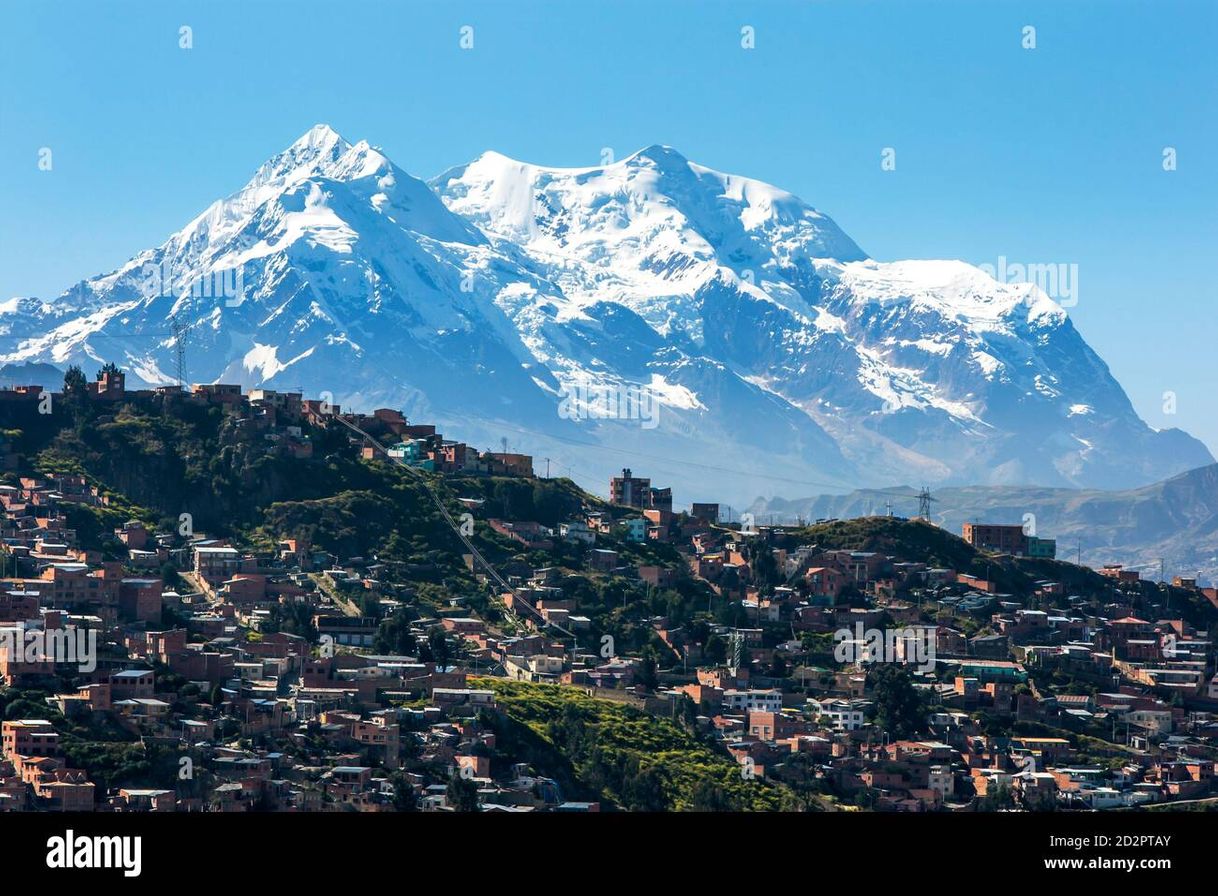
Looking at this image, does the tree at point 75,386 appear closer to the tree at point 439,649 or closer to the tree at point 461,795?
the tree at point 439,649

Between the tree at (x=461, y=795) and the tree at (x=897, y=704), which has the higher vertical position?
the tree at (x=897, y=704)

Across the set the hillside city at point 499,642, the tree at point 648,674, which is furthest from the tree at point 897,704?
the tree at point 648,674

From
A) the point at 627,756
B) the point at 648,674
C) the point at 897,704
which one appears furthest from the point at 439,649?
the point at 897,704

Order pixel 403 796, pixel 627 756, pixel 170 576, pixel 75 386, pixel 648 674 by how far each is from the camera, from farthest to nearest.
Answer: pixel 75 386 < pixel 170 576 < pixel 648 674 < pixel 627 756 < pixel 403 796

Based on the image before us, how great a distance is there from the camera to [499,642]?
101375 millimetres

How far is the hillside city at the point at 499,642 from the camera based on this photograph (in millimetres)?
76562

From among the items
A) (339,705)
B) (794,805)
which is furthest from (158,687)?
(794,805)

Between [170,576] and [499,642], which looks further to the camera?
[170,576]

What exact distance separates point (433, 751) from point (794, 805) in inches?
539

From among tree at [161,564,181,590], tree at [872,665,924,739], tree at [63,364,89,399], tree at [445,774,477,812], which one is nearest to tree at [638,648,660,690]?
tree at [872,665,924,739]

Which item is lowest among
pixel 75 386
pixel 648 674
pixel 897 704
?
pixel 897 704

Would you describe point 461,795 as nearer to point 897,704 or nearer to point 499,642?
point 499,642

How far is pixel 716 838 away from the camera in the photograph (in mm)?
18266

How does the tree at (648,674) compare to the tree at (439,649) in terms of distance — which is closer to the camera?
the tree at (439,649)
